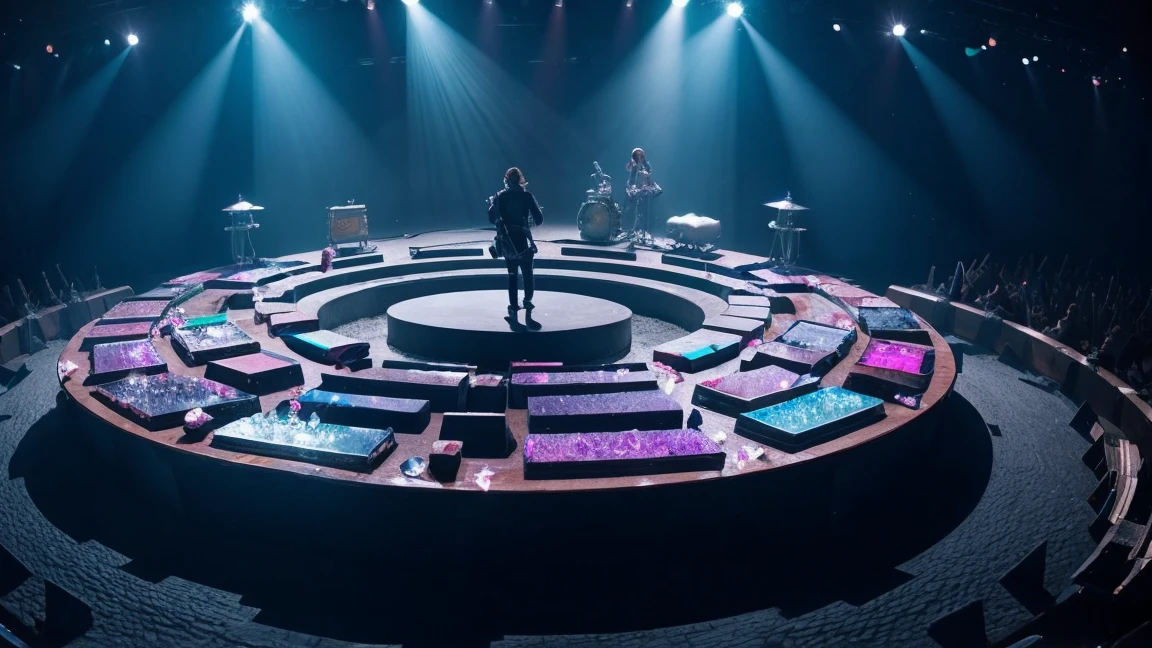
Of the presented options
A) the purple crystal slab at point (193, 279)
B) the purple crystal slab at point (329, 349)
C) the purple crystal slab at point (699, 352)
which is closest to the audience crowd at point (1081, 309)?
the purple crystal slab at point (699, 352)

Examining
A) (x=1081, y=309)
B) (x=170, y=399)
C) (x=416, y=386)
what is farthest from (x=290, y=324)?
(x=1081, y=309)

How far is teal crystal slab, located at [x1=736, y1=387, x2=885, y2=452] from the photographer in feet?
14.7

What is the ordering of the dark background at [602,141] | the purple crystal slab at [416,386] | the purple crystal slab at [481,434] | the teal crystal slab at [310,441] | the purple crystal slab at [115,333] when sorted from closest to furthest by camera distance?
1. the teal crystal slab at [310,441]
2. the purple crystal slab at [481,434]
3. the purple crystal slab at [416,386]
4. the purple crystal slab at [115,333]
5. the dark background at [602,141]

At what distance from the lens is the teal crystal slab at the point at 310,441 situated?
411 centimetres

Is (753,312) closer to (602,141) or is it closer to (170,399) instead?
(170,399)

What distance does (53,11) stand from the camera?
32.7 feet

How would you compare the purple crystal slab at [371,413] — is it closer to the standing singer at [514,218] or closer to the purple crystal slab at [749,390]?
the purple crystal slab at [749,390]

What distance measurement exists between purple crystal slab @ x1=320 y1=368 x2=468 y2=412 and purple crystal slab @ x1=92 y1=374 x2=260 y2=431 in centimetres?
70

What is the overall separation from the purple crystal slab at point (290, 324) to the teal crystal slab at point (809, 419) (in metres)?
5.33

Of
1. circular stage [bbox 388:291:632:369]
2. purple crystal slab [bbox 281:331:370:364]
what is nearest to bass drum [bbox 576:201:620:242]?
circular stage [bbox 388:291:632:369]

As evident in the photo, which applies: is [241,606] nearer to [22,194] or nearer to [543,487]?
[543,487]

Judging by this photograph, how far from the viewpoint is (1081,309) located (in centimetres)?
807

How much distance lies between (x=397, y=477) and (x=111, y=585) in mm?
1966

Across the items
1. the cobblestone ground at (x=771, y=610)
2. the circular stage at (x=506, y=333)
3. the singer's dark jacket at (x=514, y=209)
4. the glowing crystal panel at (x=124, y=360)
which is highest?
the singer's dark jacket at (x=514, y=209)
